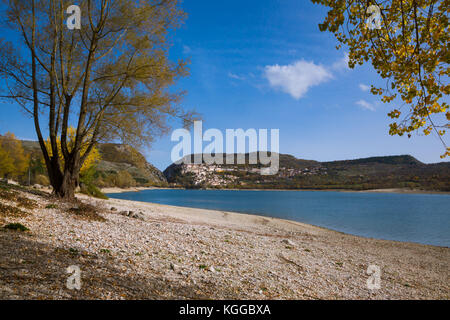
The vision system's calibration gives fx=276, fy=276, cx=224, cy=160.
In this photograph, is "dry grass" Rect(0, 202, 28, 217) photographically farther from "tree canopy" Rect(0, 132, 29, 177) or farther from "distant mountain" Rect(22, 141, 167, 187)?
"tree canopy" Rect(0, 132, 29, 177)

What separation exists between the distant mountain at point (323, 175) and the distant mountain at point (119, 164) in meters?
24.2

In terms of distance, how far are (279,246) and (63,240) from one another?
7.80 metres

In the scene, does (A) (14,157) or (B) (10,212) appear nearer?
(B) (10,212)

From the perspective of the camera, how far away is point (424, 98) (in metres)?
5.02

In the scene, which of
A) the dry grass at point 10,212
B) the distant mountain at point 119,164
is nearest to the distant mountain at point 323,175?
the distant mountain at point 119,164

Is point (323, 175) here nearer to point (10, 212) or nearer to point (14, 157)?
point (14, 157)

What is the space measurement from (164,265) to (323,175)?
156196 mm

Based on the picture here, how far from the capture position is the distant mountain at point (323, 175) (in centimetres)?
11186

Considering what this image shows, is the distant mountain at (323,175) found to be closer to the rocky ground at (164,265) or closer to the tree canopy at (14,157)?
the rocky ground at (164,265)

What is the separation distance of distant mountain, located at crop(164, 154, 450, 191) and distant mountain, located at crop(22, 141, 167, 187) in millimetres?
24165

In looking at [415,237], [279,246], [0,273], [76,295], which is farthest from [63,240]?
[415,237]

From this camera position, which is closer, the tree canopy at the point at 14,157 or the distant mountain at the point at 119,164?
the distant mountain at the point at 119,164

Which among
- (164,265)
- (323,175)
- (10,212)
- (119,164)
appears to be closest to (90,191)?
(10,212)

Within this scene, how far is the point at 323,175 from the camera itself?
500ft
